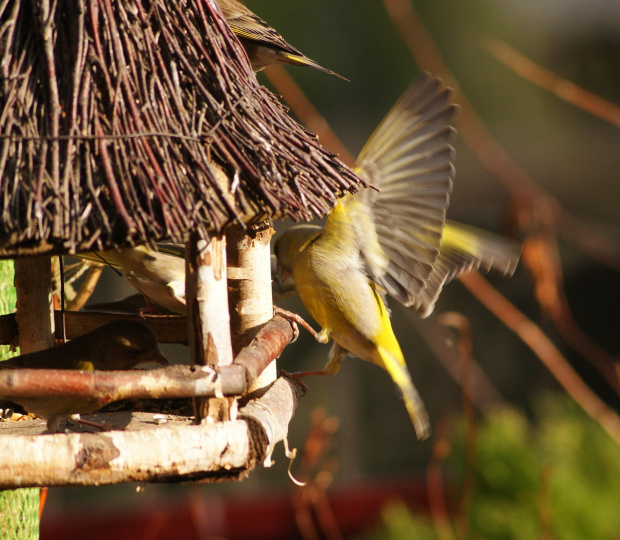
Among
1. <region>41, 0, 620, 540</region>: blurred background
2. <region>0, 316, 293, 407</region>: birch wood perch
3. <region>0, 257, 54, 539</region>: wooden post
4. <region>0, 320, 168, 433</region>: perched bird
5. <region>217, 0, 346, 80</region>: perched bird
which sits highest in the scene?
<region>217, 0, 346, 80</region>: perched bird

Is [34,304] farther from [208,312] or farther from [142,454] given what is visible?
[142,454]

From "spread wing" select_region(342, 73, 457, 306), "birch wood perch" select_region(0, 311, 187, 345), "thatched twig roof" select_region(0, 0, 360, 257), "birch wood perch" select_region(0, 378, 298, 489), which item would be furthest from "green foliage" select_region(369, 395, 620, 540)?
"thatched twig roof" select_region(0, 0, 360, 257)

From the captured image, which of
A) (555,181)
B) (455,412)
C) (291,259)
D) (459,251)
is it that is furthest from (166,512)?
(555,181)

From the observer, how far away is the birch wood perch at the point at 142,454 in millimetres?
2055

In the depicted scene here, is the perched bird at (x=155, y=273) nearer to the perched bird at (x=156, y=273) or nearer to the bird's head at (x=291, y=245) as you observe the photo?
the perched bird at (x=156, y=273)

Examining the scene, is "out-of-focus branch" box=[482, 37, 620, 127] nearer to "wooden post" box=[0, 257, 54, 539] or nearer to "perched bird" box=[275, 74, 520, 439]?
"perched bird" box=[275, 74, 520, 439]

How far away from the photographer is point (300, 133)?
2742 mm

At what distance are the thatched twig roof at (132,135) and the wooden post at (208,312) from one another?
0.24m

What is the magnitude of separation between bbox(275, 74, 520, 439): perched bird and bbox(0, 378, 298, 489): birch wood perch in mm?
1457

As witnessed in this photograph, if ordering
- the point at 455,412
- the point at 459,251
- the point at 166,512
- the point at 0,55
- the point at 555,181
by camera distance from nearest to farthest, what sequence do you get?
1. the point at 0,55
2. the point at 459,251
3. the point at 166,512
4. the point at 455,412
5. the point at 555,181

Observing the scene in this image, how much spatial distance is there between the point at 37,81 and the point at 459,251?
7.63 feet

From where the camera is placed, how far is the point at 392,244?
12.4 feet

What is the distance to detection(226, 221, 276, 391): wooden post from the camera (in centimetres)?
315

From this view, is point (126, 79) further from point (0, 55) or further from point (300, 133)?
point (300, 133)
